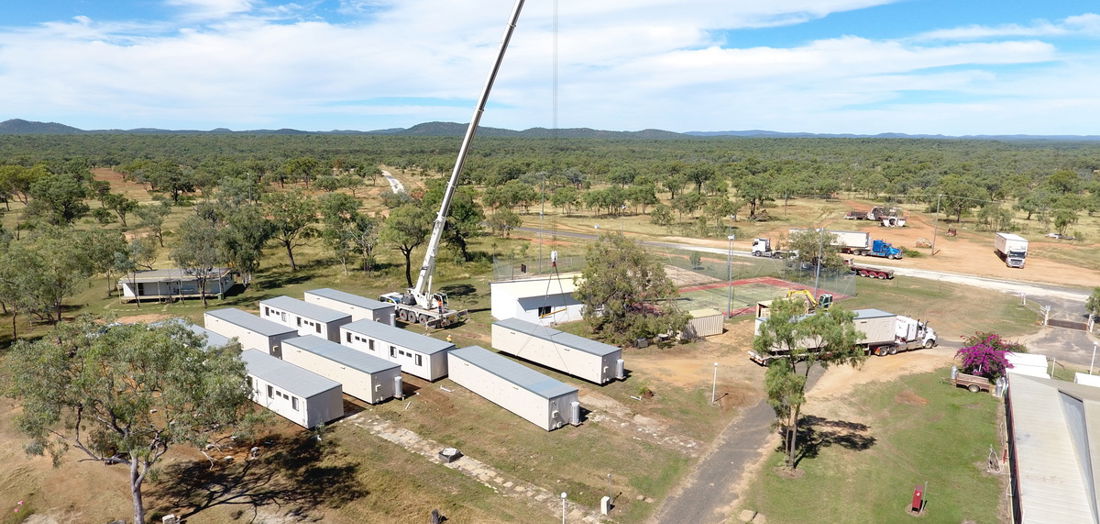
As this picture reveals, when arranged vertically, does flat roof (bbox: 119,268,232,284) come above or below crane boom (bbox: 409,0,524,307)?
below

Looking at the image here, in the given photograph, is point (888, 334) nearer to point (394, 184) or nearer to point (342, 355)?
point (342, 355)

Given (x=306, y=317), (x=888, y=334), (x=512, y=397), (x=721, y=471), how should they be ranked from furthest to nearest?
(x=306, y=317) → (x=888, y=334) → (x=512, y=397) → (x=721, y=471)

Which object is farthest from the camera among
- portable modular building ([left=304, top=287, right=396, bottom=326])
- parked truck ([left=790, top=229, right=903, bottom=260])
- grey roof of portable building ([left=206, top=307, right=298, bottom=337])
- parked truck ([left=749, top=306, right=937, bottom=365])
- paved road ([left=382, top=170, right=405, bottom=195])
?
paved road ([left=382, top=170, right=405, bottom=195])

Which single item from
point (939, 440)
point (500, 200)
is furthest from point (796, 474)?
point (500, 200)

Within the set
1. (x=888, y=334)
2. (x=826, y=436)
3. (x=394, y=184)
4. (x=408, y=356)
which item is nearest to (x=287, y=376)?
(x=408, y=356)

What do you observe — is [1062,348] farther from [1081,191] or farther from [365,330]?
[1081,191]

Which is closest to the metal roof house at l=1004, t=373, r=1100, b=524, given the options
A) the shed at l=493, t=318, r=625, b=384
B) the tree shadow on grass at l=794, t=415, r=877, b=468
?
the tree shadow on grass at l=794, t=415, r=877, b=468

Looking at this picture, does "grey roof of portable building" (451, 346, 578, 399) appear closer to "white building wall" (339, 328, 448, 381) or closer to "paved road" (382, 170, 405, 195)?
"white building wall" (339, 328, 448, 381)
